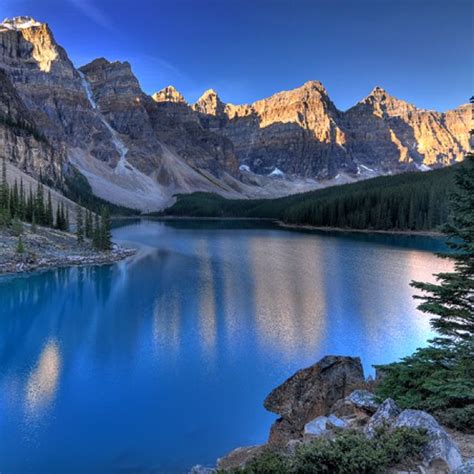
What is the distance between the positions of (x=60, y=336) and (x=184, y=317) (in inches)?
345

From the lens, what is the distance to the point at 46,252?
58062 mm

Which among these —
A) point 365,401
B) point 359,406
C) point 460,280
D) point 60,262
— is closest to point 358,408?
point 359,406

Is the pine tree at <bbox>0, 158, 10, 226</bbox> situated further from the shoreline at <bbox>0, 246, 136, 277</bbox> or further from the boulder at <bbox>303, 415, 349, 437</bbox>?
the boulder at <bbox>303, 415, 349, 437</bbox>

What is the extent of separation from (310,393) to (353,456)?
9.88 meters

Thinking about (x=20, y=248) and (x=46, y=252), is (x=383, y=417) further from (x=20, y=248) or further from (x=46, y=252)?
(x=46, y=252)

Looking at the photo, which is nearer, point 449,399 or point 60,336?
point 449,399

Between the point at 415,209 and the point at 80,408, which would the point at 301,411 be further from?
the point at 415,209

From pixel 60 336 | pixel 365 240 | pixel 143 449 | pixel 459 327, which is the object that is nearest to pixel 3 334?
pixel 60 336

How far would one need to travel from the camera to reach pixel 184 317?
33.4 m

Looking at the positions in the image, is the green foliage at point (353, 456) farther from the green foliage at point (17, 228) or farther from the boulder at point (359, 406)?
the green foliage at point (17, 228)

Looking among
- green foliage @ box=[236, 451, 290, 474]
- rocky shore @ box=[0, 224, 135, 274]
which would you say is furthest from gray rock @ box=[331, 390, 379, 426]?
rocky shore @ box=[0, 224, 135, 274]

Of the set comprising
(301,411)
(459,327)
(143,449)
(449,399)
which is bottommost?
(143,449)

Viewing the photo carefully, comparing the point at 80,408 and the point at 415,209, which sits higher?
the point at 415,209

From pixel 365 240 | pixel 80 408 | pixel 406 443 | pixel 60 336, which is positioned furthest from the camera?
pixel 365 240
